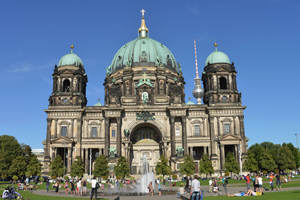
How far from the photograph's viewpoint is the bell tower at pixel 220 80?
69.9 m

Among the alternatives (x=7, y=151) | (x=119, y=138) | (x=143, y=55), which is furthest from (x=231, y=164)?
(x=7, y=151)

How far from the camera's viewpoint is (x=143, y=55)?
3241 inches

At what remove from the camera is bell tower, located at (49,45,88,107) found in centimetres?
6975

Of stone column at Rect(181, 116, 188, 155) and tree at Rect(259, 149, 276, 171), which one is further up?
stone column at Rect(181, 116, 188, 155)

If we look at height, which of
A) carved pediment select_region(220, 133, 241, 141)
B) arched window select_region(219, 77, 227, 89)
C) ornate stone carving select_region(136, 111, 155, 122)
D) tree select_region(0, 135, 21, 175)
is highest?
arched window select_region(219, 77, 227, 89)

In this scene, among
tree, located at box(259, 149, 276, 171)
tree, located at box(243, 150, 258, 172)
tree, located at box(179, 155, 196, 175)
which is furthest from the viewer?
tree, located at box(259, 149, 276, 171)

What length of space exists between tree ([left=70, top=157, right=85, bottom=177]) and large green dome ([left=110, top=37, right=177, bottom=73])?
31270 millimetres

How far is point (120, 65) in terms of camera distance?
275ft

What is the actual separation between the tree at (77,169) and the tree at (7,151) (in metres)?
16.1

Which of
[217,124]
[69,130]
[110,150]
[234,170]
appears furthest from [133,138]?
[234,170]

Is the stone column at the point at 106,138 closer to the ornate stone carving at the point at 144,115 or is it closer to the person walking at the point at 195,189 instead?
the ornate stone carving at the point at 144,115

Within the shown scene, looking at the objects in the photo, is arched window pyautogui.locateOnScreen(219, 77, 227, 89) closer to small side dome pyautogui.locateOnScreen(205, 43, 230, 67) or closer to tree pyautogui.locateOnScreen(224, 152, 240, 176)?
small side dome pyautogui.locateOnScreen(205, 43, 230, 67)

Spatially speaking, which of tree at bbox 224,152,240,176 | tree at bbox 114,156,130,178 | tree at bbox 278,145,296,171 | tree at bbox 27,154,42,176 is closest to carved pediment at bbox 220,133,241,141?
tree at bbox 224,152,240,176

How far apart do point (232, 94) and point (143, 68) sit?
24685mm
